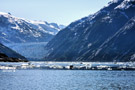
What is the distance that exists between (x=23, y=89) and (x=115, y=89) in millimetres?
23699

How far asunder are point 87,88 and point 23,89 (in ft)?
55.6

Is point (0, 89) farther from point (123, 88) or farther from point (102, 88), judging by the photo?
point (123, 88)

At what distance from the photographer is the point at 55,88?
8544 cm

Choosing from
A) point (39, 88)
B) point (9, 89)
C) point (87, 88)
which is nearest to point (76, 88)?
point (87, 88)

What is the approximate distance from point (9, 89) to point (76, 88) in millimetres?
17677

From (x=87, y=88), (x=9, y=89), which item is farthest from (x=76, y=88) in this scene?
(x=9, y=89)

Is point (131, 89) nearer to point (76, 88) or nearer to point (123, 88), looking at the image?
point (123, 88)

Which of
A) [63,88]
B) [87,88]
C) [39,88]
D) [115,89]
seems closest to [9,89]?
[39,88]

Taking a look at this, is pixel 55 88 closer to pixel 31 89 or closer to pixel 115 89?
pixel 31 89

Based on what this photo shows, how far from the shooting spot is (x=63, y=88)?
8531 centimetres

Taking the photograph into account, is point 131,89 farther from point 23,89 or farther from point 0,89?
point 0,89

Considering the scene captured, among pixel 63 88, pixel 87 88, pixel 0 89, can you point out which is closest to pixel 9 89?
pixel 0 89

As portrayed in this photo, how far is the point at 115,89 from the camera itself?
82375 mm

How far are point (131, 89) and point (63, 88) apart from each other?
17786 millimetres
